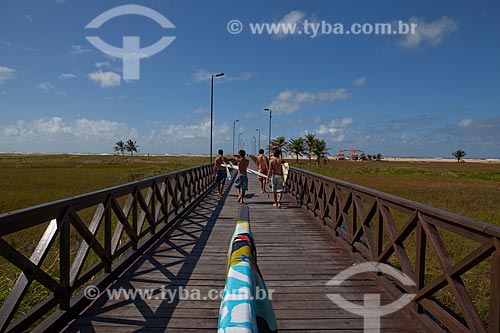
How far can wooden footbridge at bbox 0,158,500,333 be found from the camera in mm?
2600

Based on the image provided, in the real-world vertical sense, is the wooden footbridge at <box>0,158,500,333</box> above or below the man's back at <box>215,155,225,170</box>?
below

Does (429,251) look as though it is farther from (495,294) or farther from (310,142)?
(310,142)

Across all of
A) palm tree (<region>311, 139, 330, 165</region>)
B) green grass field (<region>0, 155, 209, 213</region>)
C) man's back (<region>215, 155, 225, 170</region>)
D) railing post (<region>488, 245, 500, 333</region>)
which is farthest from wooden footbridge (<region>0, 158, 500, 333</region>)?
palm tree (<region>311, 139, 330, 165</region>)

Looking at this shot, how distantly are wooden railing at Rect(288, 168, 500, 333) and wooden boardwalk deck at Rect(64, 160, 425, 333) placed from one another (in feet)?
1.00

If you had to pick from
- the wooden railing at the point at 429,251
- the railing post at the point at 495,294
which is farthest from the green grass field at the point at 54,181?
the railing post at the point at 495,294

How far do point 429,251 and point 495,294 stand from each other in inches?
233

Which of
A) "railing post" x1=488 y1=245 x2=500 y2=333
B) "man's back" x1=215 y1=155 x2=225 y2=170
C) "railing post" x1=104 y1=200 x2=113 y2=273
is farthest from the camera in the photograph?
"man's back" x1=215 y1=155 x2=225 y2=170

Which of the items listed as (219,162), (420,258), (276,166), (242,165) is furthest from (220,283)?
(219,162)

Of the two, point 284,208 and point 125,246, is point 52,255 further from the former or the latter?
point 284,208

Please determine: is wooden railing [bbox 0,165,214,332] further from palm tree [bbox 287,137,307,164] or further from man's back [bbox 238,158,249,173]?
palm tree [bbox 287,137,307,164]

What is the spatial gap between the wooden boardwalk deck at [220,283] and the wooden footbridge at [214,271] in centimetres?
1

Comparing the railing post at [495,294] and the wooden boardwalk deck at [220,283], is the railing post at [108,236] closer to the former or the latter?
the wooden boardwalk deck at [220,283]

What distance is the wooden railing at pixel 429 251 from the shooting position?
239cm

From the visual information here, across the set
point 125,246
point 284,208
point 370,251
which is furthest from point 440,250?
point 284,208
